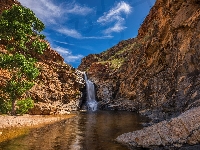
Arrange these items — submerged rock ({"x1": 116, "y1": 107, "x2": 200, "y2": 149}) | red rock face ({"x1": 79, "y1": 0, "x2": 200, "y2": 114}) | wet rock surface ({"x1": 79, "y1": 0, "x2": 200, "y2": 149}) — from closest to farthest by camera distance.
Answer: submerged rock ({"x1": 116, "y1": 107, "x2": 200, "y2": 149}) → wet rock surface ({"x1": 79, "y1": 0, "x2": 200, "y2": 149}) → red rock face ({"x1": 79, "y1": 0, "x2": 200, "y2": 114})

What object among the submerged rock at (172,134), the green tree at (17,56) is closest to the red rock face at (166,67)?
the submerged rock at (172,134)

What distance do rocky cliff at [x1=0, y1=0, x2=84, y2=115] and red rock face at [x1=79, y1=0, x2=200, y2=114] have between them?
11580 millimetres

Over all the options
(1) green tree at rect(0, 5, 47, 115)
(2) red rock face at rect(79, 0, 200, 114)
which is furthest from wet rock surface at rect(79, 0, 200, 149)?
(1) green tree at rect(0, 5, 47, 115)

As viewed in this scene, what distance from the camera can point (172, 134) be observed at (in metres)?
10.6

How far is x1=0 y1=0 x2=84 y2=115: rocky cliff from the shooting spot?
34941 mm

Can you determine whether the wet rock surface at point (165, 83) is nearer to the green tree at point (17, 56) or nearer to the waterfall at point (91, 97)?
the waterfall at point (91, 97)

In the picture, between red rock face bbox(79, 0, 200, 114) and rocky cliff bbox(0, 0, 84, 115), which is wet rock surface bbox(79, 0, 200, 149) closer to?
red rock face bbox(79, 0, 200, 114)

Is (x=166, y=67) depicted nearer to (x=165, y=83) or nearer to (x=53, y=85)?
(x=165, y=83)

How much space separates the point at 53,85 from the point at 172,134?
118 ft

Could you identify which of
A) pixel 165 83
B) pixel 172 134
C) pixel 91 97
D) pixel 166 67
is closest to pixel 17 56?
pixel 172 134

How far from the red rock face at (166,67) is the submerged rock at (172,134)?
722cm

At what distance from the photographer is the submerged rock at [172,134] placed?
32.1 feet

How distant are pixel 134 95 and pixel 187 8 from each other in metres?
24.4

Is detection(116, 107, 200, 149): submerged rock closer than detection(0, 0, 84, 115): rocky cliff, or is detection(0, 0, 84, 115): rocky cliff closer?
detection(116, 107, 200, 149): submerged rock
